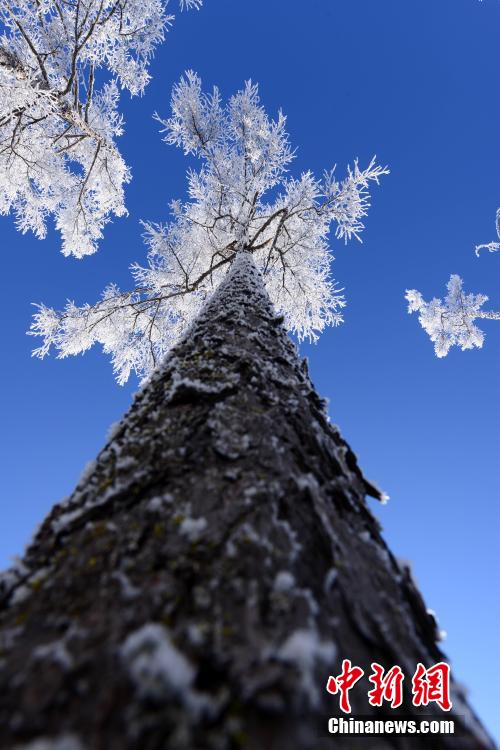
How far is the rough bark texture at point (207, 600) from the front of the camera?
691 millimetres

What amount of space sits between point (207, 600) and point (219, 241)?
Answer: 911 cm

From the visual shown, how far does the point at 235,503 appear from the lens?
122 centimetres

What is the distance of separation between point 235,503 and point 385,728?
23.6 inches

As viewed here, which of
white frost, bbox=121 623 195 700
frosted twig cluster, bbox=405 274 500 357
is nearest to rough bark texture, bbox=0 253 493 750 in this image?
white frost, bbox=121 623 195 700

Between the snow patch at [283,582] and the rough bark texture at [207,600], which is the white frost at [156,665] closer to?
the rough bark texture at [207,600]

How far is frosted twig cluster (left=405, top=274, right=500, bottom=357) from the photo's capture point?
1347 centimetres

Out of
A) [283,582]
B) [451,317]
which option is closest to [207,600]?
[283,582]

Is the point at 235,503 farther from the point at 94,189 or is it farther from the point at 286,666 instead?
the point at 94,189

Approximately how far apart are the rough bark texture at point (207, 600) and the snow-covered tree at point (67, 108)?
7770 millimetres

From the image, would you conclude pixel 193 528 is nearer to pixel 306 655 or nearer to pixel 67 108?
pixel 306 655

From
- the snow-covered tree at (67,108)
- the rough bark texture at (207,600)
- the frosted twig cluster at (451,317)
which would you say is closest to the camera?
the rough bark texture at (207,600)

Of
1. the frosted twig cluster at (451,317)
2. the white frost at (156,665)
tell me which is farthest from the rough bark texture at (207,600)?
the frosted twig cluster at (451,317)

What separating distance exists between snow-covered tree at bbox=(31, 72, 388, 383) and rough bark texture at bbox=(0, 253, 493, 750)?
23.8 ft

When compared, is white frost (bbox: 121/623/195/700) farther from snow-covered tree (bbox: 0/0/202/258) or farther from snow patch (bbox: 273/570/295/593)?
snow-covered tree (bbox: 0/0/202/258)
